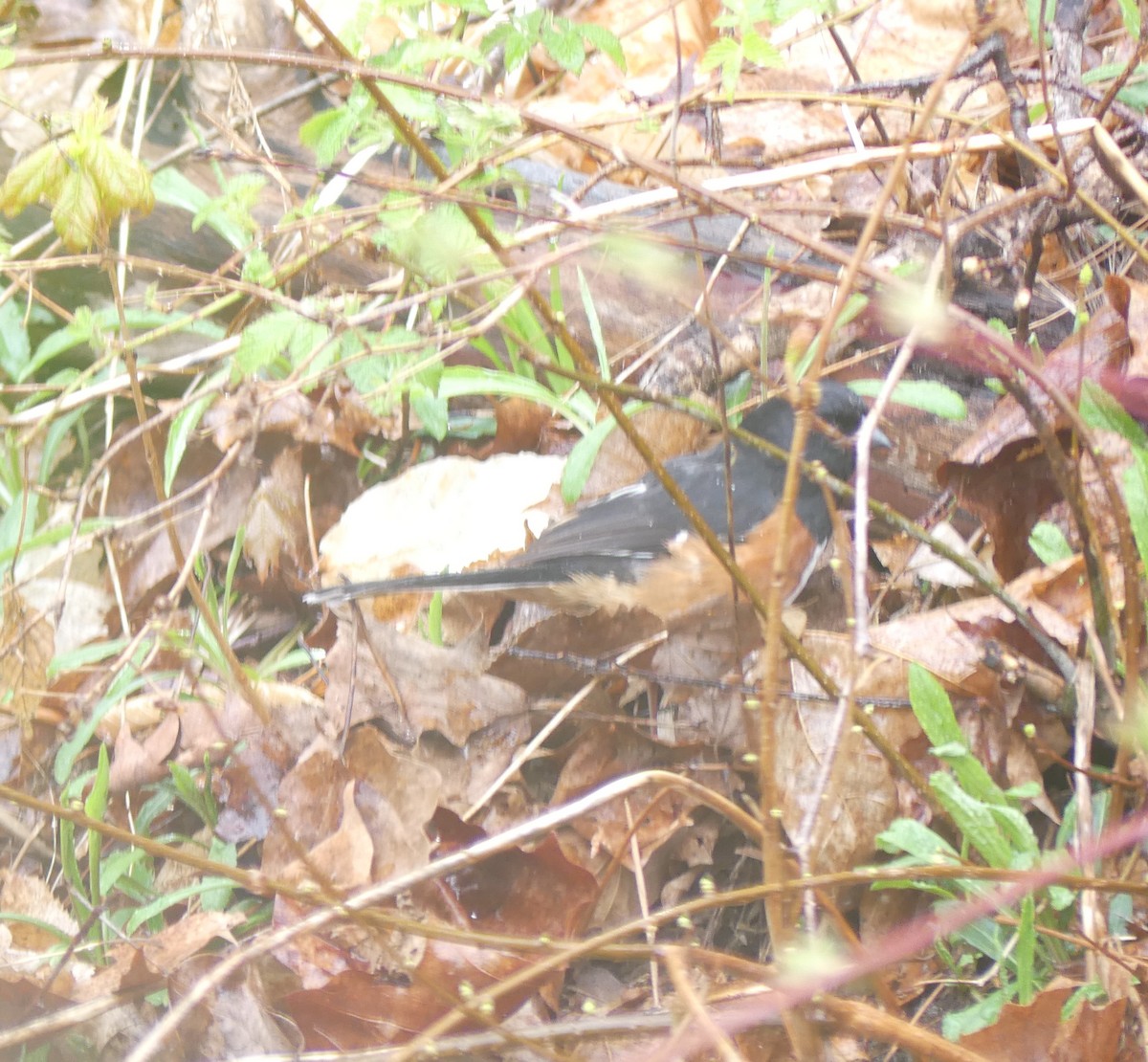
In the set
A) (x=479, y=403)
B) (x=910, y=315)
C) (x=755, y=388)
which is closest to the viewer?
(x=910, y=315)

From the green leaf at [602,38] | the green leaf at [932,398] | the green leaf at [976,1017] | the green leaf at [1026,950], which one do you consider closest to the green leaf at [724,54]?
the green leaf at [602,38]

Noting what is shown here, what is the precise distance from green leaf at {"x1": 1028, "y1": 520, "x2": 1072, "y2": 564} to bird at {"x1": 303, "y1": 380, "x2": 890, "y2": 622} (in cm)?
47

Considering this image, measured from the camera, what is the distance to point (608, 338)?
9.13 ft

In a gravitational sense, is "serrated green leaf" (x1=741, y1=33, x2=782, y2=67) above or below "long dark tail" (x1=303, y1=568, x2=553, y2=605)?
above

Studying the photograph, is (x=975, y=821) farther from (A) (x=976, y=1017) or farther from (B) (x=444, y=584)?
(B) (x=444, y=584)

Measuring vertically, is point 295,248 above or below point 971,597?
above

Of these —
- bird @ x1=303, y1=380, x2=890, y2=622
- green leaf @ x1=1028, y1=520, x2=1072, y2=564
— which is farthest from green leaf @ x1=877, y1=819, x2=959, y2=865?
bird @ x1=303, y1=380, x2=890, y2=622

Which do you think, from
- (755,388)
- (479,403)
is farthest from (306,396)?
(755,388)

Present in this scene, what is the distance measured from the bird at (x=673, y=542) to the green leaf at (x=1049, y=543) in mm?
475

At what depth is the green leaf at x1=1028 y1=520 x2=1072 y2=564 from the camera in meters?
1.81

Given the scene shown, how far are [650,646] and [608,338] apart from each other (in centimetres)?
92

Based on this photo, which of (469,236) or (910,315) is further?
(469,236)

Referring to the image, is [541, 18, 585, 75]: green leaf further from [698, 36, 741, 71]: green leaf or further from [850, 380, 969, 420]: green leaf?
[850, 380, 969, 420]: green leaf

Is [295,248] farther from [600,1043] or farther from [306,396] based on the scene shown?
[600,1043]
